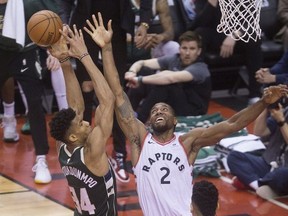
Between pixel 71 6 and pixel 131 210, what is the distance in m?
1.78

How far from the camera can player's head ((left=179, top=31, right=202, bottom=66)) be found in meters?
8.25

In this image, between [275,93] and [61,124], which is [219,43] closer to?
[275,93]

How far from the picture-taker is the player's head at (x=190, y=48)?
8.25 m

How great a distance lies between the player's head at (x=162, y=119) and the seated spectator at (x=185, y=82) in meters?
2.26

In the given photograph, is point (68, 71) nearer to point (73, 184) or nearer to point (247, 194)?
point (73, 184)

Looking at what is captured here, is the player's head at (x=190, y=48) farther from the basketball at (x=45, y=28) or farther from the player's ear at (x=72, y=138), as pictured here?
the player's ear at (x=72, y=138)

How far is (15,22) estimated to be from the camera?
7.45m

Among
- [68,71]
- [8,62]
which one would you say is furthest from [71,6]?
[68,71]

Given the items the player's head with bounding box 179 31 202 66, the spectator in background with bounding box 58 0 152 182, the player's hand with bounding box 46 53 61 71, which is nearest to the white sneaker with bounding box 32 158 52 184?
the spectator in background with bounding box 58 0 152 182

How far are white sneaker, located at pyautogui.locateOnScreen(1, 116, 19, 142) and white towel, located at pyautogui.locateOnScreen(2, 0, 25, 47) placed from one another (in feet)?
4.78

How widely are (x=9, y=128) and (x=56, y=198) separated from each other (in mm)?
1727

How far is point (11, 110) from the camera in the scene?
8.77m

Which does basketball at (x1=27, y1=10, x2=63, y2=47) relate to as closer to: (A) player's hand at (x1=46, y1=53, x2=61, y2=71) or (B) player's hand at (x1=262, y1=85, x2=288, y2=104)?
(B) player's hand at (x1=262, y1=85, x2=288, y2=104)

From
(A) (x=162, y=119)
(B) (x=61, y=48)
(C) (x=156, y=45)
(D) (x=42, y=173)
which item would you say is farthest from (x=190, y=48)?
(B) (x=61, y=48)
